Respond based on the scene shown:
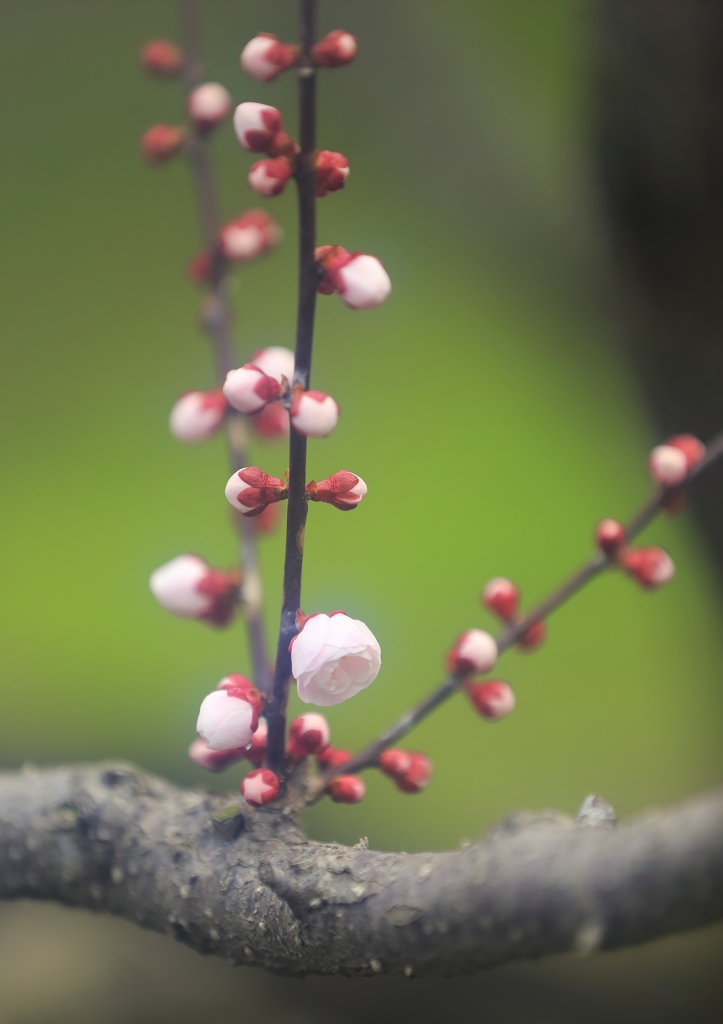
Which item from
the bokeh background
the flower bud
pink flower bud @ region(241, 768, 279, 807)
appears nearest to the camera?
pink flower bud @ region(241, 768, 279, 807)

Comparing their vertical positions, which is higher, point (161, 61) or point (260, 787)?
point (161, 61)

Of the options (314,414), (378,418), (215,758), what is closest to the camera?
(314,414)

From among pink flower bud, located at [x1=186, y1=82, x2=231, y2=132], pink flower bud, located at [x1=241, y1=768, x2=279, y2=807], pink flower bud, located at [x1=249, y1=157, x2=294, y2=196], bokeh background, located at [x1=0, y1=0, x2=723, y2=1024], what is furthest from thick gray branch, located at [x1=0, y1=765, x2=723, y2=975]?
bokeh background, located at [x1=0, y1=0, x2=723, y2=1024]

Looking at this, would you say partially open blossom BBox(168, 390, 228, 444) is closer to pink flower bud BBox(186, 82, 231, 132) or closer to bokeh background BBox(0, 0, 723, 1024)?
pink flower bud BBox(186, 82, 231, 132)

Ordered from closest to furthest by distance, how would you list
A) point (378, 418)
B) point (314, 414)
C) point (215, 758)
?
1. point (314, 414)
2. point (215, 758)
3. point (378, 418)

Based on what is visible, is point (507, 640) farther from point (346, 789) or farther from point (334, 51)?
point (334, 51)

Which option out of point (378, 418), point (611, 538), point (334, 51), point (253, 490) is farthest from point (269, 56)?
point (378, 418)
